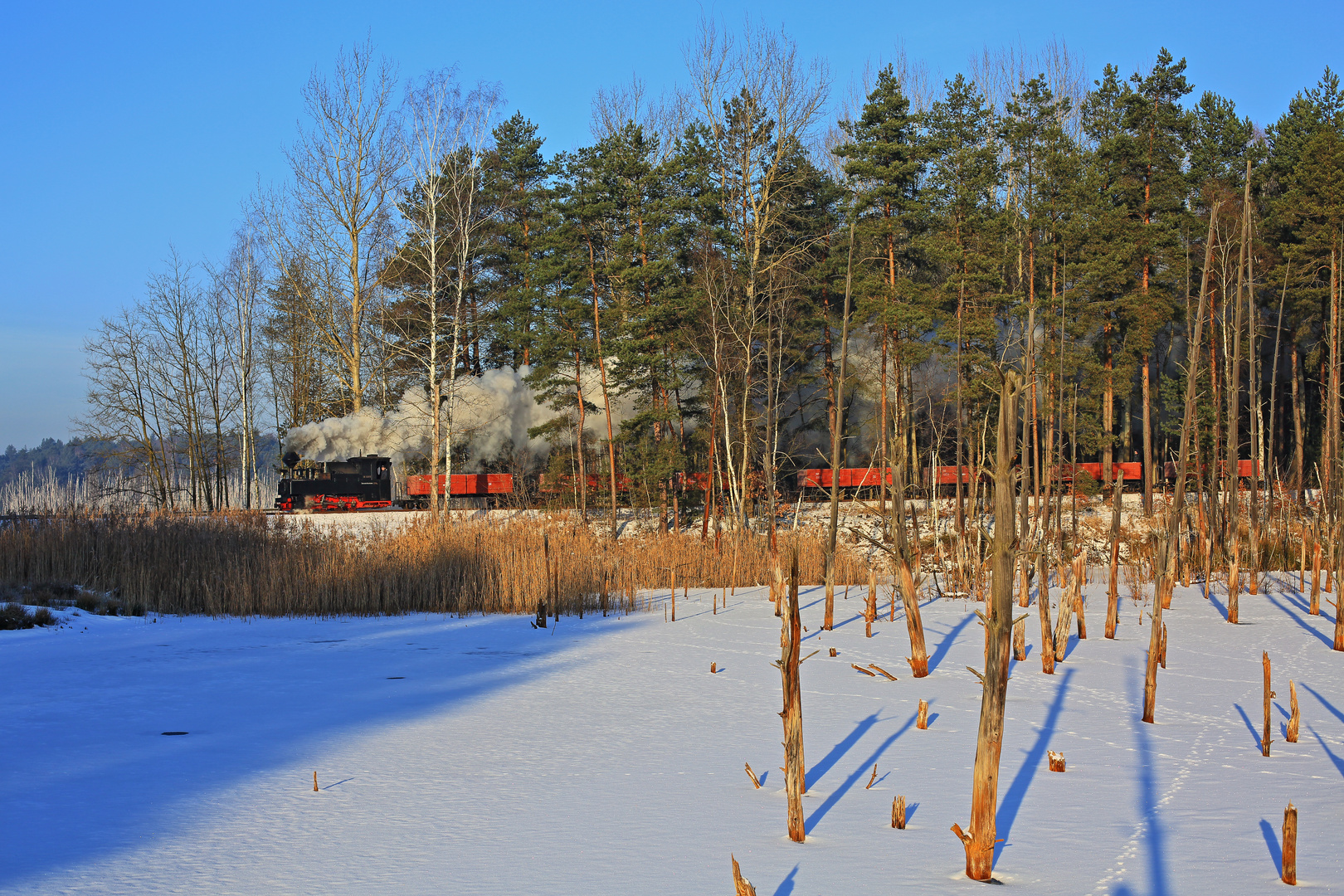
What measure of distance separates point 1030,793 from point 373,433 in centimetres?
2683

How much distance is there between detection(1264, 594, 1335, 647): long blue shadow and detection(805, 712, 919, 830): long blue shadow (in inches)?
192

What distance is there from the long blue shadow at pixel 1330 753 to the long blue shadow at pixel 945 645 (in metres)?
2.68

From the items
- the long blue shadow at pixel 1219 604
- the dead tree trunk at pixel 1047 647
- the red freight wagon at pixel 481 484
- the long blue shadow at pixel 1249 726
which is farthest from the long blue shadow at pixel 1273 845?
the red freight wagon at pixel 481 484

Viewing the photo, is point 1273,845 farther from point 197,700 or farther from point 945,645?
point 197,700

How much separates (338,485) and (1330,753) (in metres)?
24.4

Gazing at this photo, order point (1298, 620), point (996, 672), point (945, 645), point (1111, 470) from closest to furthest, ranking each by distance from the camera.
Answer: point (996, 672) < point (945, 645) < point (1298, 620) < point (1111, 470)

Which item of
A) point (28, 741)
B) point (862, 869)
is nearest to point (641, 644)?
point (28, 741)

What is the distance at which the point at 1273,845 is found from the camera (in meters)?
3.84

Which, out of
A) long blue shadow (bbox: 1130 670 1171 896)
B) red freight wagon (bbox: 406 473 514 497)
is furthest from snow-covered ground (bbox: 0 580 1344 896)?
red freight wagon (bbox: 406 473 514 497)

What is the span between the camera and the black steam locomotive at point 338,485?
2567 centimetres

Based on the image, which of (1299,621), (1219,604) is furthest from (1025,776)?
(1219,604)

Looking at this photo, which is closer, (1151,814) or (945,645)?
(1151,814)

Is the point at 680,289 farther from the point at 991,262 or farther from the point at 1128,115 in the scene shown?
the point at 1128,115

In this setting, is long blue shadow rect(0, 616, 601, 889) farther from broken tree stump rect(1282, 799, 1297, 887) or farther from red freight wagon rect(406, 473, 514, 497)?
red freight wagon rect(406, 473, 514, 497)
